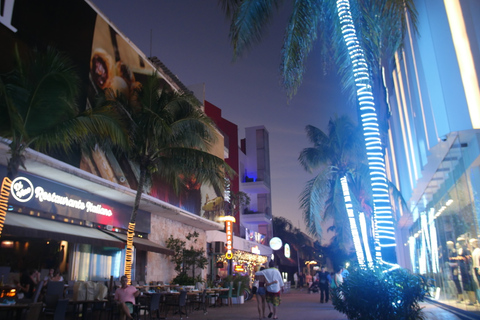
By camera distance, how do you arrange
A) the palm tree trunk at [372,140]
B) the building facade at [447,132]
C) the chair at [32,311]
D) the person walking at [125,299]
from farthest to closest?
the person walking at [125,299]
the building facade at [447,132]
the palm tree trunk at [372,140]
the chair at [32,311]

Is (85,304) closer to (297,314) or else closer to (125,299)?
(125,299)

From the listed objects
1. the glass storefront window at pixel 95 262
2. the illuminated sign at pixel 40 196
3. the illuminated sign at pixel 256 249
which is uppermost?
the illuminated sign at pixel 40 196

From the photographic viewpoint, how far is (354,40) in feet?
28.8

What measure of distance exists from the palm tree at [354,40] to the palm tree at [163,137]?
184 inches

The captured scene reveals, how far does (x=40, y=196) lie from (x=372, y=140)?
10.1 m

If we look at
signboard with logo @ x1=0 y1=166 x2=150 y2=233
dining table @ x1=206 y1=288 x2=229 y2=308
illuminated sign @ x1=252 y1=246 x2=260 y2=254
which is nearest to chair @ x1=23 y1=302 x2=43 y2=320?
signboard with logo @ x1=0 y1=166 x2=150 y2=233

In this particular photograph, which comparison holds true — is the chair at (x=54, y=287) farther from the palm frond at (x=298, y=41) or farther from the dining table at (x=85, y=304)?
the palm frond at (x=298, y=41)

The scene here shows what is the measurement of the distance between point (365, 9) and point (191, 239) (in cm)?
1782

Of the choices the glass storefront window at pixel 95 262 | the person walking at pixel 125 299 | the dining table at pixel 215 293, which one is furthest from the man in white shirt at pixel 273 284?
the glass storefront window at pixel 95 262

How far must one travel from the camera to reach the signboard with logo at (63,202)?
11922 millimetres

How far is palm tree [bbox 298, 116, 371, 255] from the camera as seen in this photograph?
21.2m

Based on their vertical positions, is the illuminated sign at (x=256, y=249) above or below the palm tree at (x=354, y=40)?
below

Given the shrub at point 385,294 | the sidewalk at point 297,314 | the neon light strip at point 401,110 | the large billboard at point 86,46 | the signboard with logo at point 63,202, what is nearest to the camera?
the shrub at point 385,294

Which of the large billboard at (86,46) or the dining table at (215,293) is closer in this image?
the large billboard at (86,46)
